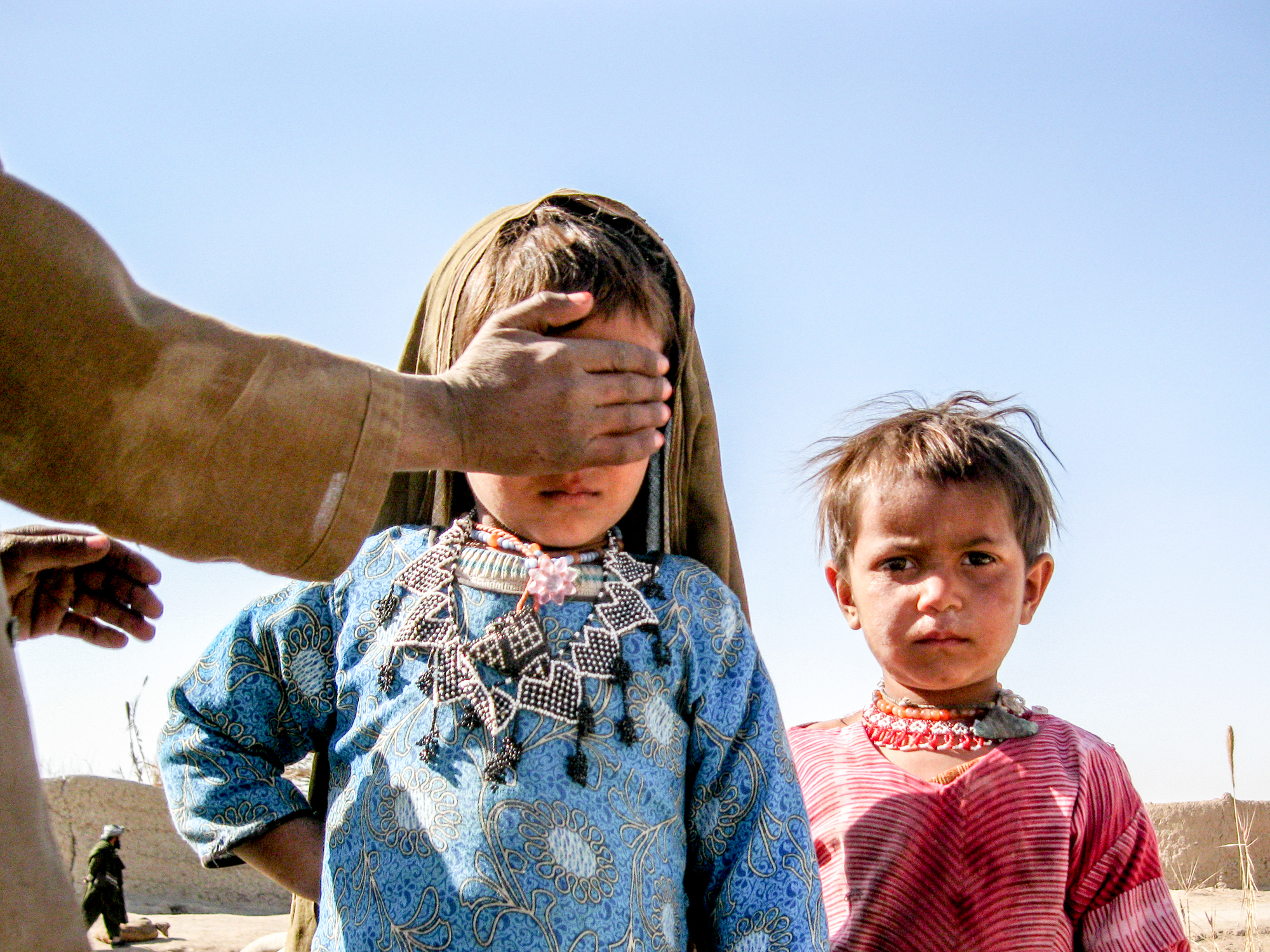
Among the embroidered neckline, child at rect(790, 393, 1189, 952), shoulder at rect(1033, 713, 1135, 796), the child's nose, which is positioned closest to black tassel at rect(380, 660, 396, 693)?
the embroidered neckline

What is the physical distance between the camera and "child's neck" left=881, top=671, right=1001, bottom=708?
3398 millimetres

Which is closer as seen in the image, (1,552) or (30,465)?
(30,465)

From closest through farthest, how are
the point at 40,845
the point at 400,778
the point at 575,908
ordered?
the point at 40,845, the point at 575,908, the point at 400,778

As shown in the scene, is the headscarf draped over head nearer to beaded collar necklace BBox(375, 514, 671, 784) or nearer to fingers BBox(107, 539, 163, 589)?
beaded collar necklace BBox(375, 514, 671, 784)

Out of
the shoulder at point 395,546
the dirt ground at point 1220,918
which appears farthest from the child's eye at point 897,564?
the dirt ground at point 1220,918

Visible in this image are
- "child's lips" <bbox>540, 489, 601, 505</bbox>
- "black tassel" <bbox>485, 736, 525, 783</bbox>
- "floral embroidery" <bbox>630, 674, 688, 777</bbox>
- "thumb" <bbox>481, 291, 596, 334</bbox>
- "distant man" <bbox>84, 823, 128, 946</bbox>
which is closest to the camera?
"thumb" <bbox>481, 291, 596, 334</bbox>

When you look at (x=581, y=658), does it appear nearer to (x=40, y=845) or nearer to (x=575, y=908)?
(x=575, y=908)

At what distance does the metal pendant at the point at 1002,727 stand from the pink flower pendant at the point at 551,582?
1.34 metres

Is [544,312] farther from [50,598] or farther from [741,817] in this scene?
[50,598]

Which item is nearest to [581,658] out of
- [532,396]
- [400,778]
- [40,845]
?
[400,778]

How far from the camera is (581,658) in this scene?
2.53m

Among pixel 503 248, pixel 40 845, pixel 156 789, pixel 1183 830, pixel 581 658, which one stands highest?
pixel 503 248

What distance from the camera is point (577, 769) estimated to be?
7.89ft

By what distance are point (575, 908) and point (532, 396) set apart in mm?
962
